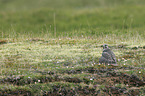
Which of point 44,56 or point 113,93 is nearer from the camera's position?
point 113,93

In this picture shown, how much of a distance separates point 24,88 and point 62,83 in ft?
5.71

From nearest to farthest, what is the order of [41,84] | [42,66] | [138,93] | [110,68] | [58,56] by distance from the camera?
1. [138,93]
2. [41,84]
3. [110,68]
4. [42,66]
5. [58,56]

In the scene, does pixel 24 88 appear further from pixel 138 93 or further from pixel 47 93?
pixel 138 93

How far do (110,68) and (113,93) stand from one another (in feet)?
9.08

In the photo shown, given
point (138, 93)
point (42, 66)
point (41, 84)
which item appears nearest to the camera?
point (138, 93)

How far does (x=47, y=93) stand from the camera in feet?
29.1

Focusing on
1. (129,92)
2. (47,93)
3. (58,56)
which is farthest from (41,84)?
(58,56)

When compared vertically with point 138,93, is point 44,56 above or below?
above

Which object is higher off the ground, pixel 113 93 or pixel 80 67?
pixel 80 67

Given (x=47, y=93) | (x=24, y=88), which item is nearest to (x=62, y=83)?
(x=47, y=93)

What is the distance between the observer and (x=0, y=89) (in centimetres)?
902

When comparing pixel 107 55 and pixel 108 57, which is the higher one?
pixel 107 55

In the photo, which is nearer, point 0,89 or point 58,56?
point 0,89

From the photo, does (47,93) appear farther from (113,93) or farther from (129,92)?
(129,92)
